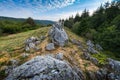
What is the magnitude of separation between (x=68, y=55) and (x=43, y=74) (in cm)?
877

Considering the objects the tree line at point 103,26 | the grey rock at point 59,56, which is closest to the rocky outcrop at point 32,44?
the grey rock at point 59,56

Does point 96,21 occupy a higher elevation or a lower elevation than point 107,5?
lower

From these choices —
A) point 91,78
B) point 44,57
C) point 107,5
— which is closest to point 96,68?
point 91,78

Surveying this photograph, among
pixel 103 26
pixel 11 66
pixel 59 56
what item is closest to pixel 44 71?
pixel 59 56

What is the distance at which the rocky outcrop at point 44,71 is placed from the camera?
94.8 ft

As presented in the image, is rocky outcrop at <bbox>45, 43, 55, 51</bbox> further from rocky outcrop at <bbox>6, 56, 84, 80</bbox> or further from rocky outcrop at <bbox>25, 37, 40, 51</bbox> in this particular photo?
rocky outcrop at <bbox>6, 56, 84, 80</bbox>

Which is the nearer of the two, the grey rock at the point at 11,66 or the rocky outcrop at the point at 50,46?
the grey rock at the point at 11,66

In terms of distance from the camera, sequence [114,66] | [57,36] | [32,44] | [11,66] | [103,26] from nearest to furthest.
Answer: [11,66] → [114,66] → [32,44] → [57,36] → [103,26]

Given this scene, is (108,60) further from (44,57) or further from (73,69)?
(44,57)

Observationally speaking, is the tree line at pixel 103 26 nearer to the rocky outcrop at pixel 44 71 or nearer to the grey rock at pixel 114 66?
the grey rock at pixel 114 66

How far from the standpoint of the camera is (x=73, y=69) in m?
32.1

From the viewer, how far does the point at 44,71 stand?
95.8ft

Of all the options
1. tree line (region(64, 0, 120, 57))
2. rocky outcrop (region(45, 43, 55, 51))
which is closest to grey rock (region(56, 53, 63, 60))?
rocky outcrop (region(45, 43, 55, 51))

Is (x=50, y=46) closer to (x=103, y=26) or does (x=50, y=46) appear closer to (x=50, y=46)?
(x=50, y=46)
